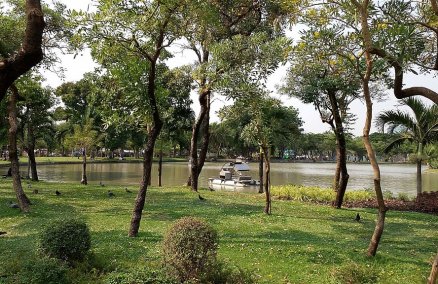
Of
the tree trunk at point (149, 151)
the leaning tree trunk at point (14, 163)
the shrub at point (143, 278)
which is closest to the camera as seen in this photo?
the shrub at point (143, 278)

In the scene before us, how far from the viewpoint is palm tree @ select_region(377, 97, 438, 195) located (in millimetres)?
19641

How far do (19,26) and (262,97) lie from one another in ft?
30.8

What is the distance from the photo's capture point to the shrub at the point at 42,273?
5711mm

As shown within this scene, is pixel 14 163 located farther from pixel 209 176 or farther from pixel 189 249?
pixel 209 176

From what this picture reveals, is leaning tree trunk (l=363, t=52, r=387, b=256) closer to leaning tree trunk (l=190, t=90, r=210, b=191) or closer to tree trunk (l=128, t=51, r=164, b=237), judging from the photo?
tree trunk (l=128, t=51, r=164, b=237)

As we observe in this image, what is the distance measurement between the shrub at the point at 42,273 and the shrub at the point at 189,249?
1.58 m

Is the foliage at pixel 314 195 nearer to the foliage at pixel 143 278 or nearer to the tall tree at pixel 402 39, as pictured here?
the tall tree at pixel 402 39

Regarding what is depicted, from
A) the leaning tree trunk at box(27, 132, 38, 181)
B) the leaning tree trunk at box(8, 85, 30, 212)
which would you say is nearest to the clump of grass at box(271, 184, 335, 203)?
the leaning tree trunk at box(8, 85, 30, 212)

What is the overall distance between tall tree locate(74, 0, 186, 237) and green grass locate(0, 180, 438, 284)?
2203 millimetres

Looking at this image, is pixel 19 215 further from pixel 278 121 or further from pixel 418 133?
pixel 418 133

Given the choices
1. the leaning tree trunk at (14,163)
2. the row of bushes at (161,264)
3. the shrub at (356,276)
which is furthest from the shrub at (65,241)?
the leaning tree trunk at (14,163)

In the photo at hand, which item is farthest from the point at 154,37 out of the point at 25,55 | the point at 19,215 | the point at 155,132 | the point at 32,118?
the point at 32,118

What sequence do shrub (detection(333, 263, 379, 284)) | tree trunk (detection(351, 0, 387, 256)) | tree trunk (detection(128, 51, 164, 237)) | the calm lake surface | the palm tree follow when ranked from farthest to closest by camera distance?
the calm lake surface → the palm tree → tree trunk (detection(128, 51, 164, 237)) → tree trunk (detection(351, 0, 387, 256)) → shrub (detection(333, 263, 379, 284))

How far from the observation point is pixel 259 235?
412 inches
